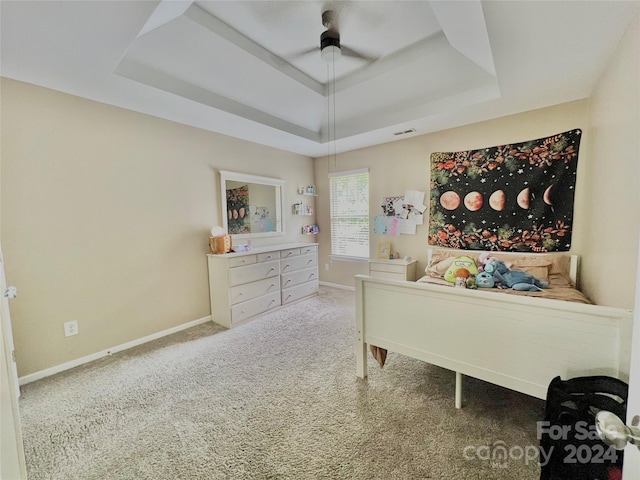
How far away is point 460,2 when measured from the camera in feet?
4.59

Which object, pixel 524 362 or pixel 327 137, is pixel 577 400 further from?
pixel 327 137

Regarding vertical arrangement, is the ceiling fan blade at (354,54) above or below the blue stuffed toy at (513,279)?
above

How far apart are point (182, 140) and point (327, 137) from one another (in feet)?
6.13

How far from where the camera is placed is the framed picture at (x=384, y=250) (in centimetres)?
393

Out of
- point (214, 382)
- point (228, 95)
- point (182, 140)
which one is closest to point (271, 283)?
point (214, 382)

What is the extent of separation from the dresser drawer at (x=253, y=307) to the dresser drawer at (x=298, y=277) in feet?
0.71

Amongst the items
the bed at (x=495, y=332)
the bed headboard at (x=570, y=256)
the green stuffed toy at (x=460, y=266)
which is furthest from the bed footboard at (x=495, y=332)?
the bed headboard at (x=570, y=256)

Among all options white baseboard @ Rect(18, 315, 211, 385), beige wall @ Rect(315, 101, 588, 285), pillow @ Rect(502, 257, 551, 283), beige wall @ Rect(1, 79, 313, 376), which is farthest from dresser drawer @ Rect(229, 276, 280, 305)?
pillow @ Rect(502, 257, 551, 283)

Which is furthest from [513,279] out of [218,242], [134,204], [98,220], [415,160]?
[98,220]

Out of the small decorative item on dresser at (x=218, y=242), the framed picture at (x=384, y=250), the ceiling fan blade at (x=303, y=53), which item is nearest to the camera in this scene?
the ceiling fan blade at (x=303, y=53)

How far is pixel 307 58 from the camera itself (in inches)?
98.7

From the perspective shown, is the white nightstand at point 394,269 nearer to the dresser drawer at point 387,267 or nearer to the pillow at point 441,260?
the dresser drawer at point 387,267

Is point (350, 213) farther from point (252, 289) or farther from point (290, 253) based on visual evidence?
point (252, 289)

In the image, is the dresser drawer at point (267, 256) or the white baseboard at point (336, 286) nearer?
the dresser drawer at point (267, 256)
